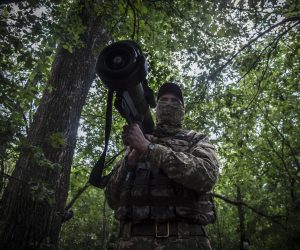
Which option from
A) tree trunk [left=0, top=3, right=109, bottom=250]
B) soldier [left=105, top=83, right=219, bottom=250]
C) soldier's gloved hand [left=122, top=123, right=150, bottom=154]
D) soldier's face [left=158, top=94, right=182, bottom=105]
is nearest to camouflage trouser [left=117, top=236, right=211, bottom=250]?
soldier [left=105, top=83, right=219, bottom=250]

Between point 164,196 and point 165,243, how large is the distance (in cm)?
34

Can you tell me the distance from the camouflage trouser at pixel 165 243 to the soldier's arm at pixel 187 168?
0.37 meters

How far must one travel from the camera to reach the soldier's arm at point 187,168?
2105mm

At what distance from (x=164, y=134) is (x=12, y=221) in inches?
86.0

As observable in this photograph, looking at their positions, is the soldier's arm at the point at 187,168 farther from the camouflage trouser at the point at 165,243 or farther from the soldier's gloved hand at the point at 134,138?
the camouflage trouser at the point at 165,243

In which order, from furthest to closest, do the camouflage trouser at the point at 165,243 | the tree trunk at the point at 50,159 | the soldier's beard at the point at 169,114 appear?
the tree trunk at the point at 50,159, the soldier's beard at the point at 169,114, the camouflage trouser at the point at 165,243

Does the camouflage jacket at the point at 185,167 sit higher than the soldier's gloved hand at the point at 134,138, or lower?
lower

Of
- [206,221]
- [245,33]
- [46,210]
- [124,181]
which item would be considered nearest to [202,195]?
[206,221]

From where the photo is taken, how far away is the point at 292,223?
758 cm

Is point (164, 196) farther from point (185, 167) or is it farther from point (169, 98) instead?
point (169, 98)

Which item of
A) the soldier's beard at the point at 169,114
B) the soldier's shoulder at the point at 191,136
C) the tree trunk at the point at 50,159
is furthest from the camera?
the tree trunk at the point at 50,159

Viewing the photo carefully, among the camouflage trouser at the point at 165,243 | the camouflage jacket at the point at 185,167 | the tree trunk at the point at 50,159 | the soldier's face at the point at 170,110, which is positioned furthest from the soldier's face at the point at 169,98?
the camouflage trouser at the point at 165,243

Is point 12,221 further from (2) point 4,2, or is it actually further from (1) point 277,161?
(1) point 277,161

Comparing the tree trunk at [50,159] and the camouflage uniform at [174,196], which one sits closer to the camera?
the camouflage uniform at [174,196]
